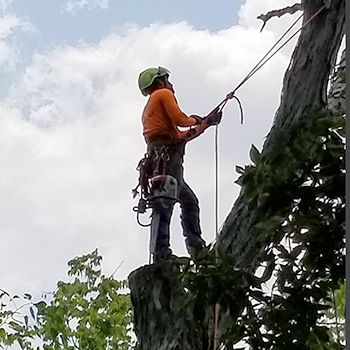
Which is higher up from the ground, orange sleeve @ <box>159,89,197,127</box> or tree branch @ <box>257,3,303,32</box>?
orange sleeve @ <box>159,89,197,127</box>

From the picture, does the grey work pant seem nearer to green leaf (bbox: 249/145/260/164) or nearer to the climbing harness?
the climbing harness

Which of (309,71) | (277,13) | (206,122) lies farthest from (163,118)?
(309,71)

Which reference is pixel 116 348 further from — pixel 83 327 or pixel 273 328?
pixel 273 328

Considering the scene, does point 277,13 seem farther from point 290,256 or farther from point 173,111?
point 173,111

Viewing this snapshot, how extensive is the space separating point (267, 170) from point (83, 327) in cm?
305

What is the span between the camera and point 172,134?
2580 millimetres

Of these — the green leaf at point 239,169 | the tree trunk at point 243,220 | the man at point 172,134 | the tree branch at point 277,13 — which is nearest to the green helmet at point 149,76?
the man at point 172,134

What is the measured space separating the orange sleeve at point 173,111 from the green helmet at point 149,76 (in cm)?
7

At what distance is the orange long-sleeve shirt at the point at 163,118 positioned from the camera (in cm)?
256

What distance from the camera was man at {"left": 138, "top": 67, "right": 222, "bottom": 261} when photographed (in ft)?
8.34

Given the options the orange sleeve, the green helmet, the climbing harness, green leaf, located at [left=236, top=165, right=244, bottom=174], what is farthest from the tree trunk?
the green helmet

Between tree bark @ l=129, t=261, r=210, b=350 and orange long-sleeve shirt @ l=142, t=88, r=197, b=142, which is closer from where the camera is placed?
tree bark @ l=129, t=261, r=210, b=350

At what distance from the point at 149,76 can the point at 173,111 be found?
0.58ft

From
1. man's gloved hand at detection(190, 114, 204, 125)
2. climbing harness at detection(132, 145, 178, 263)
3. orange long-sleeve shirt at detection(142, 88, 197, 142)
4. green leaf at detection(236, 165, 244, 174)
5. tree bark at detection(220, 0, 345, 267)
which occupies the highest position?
orange long-sleeve shirt at detection(142, 88, 197, 142)
